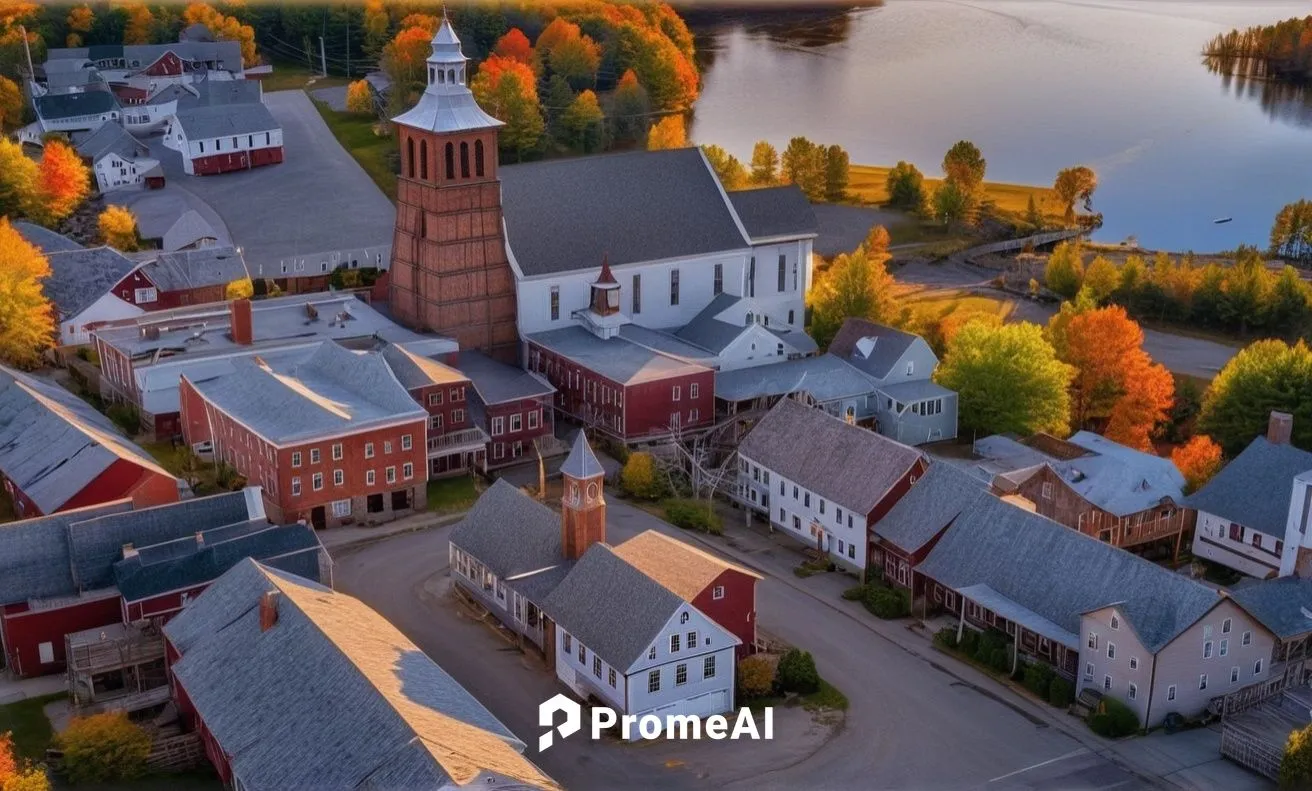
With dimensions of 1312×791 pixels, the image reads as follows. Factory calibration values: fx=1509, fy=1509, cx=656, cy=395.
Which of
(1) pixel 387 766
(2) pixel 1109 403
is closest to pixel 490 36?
(2) pixel 1109 403

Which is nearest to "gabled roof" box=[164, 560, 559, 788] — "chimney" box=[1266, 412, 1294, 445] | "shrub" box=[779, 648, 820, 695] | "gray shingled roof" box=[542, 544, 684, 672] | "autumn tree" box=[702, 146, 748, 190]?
"gray shingled roof" box=[542, 544, 684, 672]

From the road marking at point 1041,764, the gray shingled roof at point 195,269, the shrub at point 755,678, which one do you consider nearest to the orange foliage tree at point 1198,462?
the road marking at point 1041,764

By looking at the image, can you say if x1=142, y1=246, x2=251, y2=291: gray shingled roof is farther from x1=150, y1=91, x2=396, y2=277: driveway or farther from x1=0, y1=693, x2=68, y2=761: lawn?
x1=0, y1=693, x2=68, y2=761: lawn

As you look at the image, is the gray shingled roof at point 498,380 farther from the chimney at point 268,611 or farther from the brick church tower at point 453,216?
the chimney at point 268,611

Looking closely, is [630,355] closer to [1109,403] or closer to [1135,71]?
[1109,403]

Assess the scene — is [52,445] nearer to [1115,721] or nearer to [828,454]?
[828,454]

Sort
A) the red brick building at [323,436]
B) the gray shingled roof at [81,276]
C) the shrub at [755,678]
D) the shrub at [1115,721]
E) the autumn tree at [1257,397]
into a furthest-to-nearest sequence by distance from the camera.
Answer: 1. the gray shingled roof at [81,276]
2. the autumn tree at [1257,397]
3. the red brick building at [323,436]
4. the shrub at [755,678]
5. the shrub at [1115,721]
